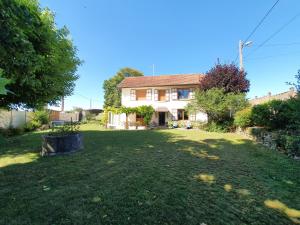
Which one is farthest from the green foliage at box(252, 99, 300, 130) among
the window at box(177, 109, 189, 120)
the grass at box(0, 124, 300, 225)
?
the window at box(177, 109, 189, 120)

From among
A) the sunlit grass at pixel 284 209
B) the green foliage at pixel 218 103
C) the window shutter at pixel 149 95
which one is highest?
the window shutter at pixel 149 95

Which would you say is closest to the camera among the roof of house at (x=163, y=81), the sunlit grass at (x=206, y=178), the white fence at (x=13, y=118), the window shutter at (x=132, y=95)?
the sunlit grass at (x=206, y=178)

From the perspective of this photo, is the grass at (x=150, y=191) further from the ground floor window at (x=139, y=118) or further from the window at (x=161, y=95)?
the window at (x=161, y=95)

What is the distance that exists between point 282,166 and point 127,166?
451 centimetres

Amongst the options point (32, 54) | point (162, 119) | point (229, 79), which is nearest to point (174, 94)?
point (162, 119)

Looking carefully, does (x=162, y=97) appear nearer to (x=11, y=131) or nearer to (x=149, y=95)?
(x=149, y=95)

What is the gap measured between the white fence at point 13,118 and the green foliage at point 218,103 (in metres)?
15.2

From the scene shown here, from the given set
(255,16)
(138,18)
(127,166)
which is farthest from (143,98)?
(127,166)

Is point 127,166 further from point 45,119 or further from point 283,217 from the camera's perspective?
point 45,119

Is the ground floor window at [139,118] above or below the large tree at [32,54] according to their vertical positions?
below

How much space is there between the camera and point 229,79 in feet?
57.8

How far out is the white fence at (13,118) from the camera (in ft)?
46.5

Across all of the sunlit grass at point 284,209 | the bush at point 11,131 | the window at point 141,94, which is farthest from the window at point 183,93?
the sunlit grass at point 284,209

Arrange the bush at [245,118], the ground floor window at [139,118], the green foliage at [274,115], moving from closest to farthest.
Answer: the green foliage at [274,115]
the bush at [245,118]
the ground floor window at [139,118]
